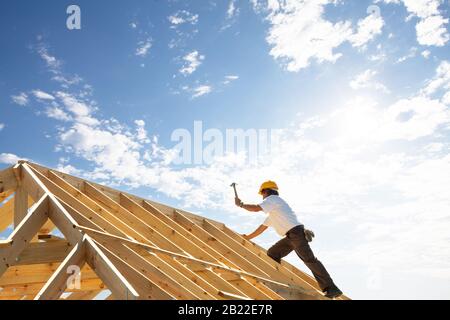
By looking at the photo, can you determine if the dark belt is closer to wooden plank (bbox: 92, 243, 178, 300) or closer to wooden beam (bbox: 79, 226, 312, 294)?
wooden beam (bbox: 79, 226, 312, 294)

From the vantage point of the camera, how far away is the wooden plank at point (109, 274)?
402 centimetres

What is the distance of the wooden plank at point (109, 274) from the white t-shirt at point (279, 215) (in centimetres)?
348

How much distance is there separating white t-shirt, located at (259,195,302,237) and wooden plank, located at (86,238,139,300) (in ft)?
11.4

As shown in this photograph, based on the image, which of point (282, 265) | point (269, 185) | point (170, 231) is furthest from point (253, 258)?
point (170, 231)

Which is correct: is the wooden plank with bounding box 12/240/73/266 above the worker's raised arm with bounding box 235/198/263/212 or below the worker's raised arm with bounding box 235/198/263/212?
below

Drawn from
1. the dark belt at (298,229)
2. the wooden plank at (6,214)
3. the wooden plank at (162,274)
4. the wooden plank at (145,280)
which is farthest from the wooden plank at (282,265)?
the wooden plank at (6,214)

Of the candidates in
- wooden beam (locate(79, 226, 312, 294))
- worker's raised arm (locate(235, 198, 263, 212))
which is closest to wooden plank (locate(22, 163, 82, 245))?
wooden beam (locate(79, 226, 312, 294))

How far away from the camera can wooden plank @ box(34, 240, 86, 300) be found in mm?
4082

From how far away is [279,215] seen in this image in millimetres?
7285

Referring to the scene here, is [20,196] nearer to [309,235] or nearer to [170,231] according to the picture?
[170,231]

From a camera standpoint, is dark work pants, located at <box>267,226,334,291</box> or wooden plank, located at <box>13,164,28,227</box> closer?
wooden plank, located at <box>13,164,28,227</box>

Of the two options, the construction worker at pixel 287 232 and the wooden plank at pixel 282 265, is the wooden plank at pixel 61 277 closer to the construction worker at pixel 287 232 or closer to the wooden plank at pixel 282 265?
the construction worker at pixel 287 232
